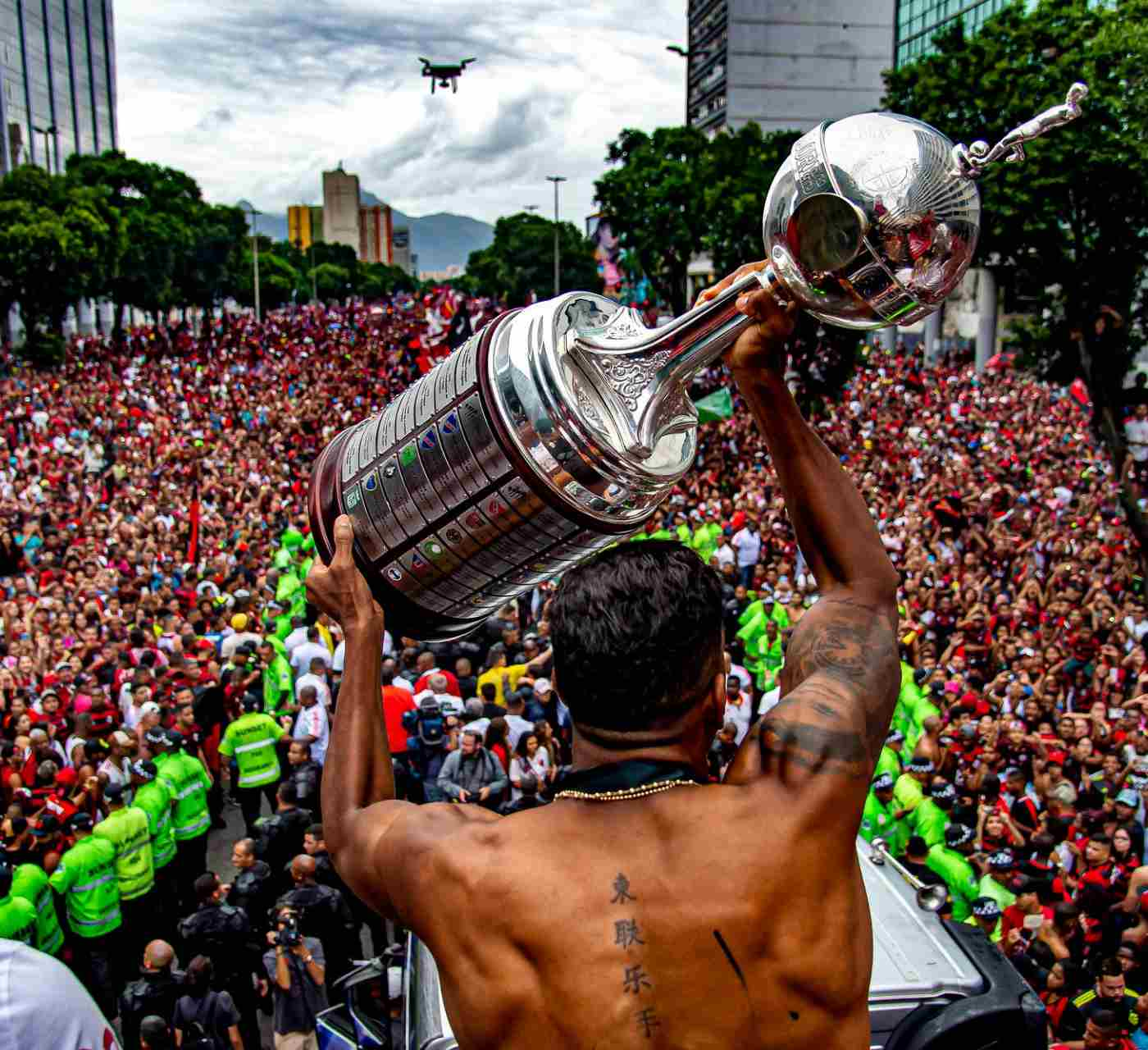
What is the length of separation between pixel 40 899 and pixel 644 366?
5430mm

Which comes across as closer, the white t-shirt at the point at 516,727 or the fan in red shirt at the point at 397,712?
the white t-shirt at the point at 516,727

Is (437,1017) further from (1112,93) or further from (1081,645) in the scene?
(1112,93)

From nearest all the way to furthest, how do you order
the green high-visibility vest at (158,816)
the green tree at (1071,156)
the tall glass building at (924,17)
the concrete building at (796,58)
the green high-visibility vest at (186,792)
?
the green high-visibility vest at (158,816) < the green high-visibility vest at (186,792) < the green tree at (1071,156) < the tall glass building at (924,17) < the concrete building at (796,58)

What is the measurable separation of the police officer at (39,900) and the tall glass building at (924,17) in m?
46.8

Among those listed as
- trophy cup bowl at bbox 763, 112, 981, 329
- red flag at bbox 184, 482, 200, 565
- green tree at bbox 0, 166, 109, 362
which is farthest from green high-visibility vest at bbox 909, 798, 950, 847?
green tree at bbox 0, 166, 109, 362

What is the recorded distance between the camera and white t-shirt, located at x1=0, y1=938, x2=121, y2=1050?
1.55 meters

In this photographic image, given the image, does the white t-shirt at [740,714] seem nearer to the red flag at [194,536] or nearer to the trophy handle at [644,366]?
the trophy handle at [644,366]

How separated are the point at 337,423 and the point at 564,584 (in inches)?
953

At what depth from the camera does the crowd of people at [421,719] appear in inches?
236

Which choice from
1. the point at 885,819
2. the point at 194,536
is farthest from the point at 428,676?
the point at 194,536

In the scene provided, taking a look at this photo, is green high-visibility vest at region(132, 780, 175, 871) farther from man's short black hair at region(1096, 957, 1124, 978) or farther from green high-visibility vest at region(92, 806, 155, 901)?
man's short black hair at region(1096, 957, 1124, 978)

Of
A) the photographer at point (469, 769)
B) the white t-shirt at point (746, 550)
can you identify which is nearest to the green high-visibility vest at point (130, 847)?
the photographer at point (469, 769)

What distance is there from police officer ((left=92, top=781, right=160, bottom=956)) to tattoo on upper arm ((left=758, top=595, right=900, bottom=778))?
582cm

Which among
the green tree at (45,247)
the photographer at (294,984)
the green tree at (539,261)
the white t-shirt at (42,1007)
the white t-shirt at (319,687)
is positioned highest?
the green tree at (539,261)
